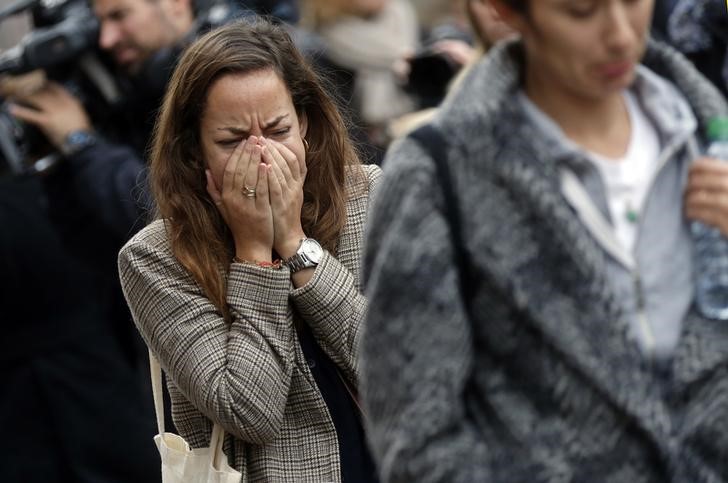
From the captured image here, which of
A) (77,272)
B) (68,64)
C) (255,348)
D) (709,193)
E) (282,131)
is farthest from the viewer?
(77,272)

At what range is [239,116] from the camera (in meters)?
3.45

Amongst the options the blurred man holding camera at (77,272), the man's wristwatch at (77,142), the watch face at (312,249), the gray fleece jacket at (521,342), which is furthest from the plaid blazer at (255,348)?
the man's wristwatch at (77,142)

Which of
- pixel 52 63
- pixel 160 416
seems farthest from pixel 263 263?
pixel 52 63

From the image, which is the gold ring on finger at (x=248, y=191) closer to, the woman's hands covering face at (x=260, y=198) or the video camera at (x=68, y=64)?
the woman's hands covering face at (x=260, y=198)

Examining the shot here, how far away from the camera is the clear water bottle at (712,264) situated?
2.30 m

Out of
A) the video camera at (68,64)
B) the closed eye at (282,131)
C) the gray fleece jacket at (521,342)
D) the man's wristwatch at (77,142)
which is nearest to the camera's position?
the gray fleece jacket at (521,342)

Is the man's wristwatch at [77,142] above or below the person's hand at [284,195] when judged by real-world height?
below

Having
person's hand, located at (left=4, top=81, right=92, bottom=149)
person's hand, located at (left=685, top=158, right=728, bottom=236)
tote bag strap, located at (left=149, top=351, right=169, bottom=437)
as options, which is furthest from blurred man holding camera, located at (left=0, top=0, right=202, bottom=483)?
person's hand, located at (left=685, top=158, right=728, bottom=236)

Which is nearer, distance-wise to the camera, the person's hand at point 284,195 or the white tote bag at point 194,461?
the white tote bag at point 194,461

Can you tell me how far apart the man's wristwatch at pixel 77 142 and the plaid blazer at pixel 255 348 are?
102 inches

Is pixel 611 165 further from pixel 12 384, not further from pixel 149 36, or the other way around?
pixel 12 384

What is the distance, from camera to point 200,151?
11.7 feet

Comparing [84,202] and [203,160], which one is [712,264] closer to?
[203,160]

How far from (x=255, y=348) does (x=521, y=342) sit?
3.62ft
